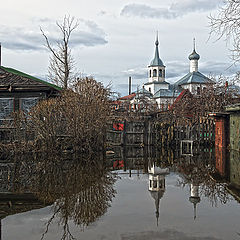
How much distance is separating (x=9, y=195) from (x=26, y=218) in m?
1.87

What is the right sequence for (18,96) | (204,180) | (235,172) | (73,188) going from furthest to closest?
1. (18,96)
2. (235,172)
3. (204,180)
4. (73,188)

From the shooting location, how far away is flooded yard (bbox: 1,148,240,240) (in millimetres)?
4973

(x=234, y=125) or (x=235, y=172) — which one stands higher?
(x=234, y=125)

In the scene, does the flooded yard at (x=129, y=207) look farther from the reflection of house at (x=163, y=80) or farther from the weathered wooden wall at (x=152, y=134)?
the reflection of house at (x=163, y=80)

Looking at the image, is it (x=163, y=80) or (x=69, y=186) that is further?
(x=163, y=80)

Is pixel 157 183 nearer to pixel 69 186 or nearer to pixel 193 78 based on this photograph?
pixel 69 186

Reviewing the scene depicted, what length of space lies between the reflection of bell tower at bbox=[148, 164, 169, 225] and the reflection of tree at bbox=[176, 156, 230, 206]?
1.80 feet

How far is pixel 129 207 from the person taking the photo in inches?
253

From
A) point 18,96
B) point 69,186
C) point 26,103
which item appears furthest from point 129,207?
point 18,96

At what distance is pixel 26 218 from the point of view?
18.8 ft

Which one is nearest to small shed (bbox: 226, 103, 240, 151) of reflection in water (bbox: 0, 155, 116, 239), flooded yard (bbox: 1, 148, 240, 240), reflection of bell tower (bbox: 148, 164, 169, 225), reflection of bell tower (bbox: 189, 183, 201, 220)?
flooded yard (bbox: 1, 148, 240, 240)

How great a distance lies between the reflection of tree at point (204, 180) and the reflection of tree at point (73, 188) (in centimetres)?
219

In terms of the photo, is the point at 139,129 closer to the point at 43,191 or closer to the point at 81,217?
the point at 43,191

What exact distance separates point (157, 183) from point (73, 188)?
7.83 ft
